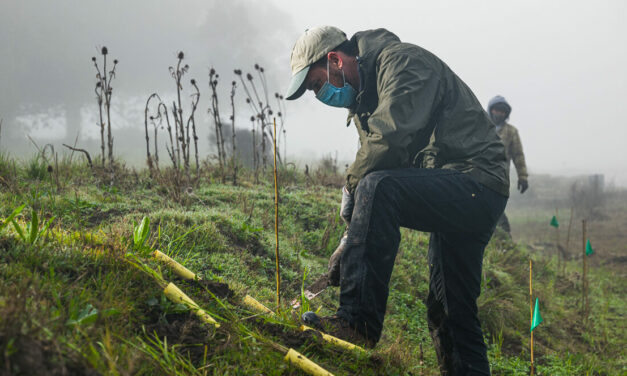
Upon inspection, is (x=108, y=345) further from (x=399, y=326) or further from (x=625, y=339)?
(x=625, y=339)

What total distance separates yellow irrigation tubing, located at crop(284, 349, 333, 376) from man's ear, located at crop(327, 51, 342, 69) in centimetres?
186

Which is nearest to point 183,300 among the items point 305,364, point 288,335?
point 288,335

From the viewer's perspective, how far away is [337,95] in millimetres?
2830

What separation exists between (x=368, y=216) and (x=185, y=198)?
3204 mm

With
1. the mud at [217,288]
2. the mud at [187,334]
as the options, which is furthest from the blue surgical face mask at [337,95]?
the mud at [187,334]

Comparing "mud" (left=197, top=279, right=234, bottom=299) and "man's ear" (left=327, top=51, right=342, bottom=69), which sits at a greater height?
"man's ear" (left=327, top=51, right=342, bottom=69)

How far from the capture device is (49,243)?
2.05 metres

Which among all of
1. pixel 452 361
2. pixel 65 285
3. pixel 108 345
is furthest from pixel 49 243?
pixel 452 361

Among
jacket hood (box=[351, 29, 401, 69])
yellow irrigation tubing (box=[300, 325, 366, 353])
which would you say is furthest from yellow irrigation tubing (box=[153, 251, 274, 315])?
jacket hood (box=[351, 29, 401, 69])

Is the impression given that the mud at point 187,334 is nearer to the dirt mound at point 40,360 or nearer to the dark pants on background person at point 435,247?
the dirt mound at point 40,360

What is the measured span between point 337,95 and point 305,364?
1790 millimetres

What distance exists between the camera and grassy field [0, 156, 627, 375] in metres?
1.49

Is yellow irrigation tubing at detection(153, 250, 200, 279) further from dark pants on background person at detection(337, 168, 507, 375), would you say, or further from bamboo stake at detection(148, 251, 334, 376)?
dark pants on background person at detection(337, 168, 507, 375)

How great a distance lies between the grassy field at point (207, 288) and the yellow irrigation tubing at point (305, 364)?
1.5 inches
